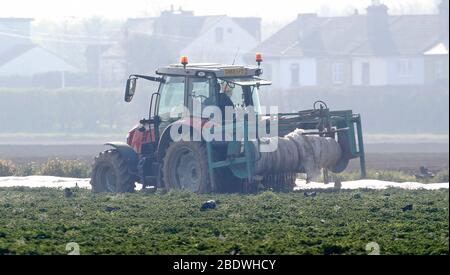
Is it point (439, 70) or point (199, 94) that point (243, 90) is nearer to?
point (199, 94)

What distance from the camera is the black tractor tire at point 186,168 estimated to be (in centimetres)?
2333

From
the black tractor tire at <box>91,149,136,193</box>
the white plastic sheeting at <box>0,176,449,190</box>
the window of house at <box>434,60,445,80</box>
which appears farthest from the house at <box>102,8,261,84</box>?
the black tractor tire at <box>91,149,136,193</box>

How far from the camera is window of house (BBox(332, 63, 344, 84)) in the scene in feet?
247

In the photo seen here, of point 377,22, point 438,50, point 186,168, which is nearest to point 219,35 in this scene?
point 377,22

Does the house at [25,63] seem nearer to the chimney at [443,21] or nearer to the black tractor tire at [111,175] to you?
the chimney at [443,21]

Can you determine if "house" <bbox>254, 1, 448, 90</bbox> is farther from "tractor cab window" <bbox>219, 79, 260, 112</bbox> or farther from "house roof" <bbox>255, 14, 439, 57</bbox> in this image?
"tractor cab window" <bbox>219, 79, 260, 112</bbox>

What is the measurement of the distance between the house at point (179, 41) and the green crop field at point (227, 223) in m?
52.5

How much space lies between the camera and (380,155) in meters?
41.6

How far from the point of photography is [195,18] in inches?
3467

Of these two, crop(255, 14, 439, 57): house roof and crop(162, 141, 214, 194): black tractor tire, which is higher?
crop(255, 14, 439, 57): house roof

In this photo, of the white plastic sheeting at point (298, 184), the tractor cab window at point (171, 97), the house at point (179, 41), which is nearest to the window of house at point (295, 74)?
the house at point (179, 41)

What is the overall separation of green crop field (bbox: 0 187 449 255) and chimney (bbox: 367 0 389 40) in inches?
2073

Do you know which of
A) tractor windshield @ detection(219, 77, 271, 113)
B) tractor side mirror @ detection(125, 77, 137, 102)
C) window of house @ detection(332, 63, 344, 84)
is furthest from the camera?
window of house @ detection(332, 63, 344, 84)
